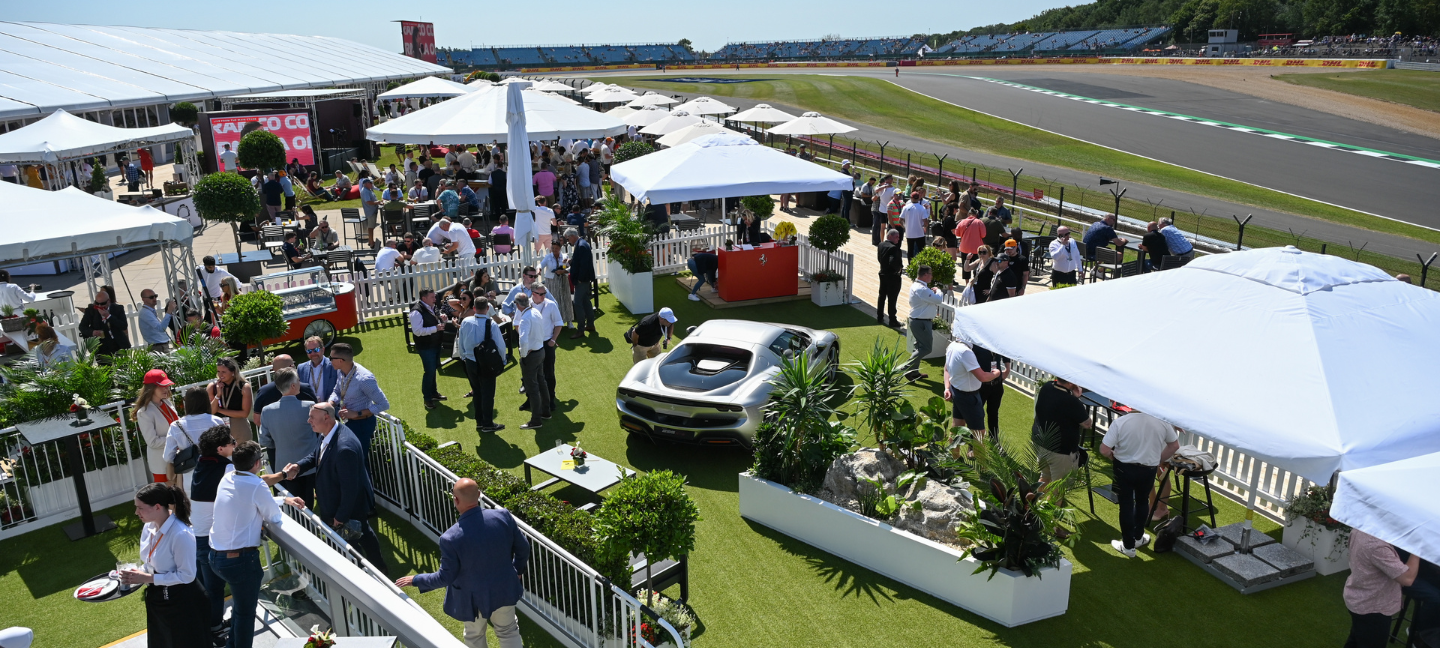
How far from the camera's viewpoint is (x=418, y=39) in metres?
95.8

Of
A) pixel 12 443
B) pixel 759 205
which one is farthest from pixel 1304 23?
pixel 12 443

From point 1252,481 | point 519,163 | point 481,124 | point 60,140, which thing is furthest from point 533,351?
point 60,140

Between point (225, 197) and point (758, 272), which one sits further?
point (225, 197)

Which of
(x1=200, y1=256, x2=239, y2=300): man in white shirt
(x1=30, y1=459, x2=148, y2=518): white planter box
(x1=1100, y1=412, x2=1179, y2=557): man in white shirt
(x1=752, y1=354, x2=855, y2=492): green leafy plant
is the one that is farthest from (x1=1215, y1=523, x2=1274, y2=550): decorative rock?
(x1=200, y1=256, x2=239, y2=300): man in white shirt

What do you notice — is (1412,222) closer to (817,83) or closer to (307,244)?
(307,244)

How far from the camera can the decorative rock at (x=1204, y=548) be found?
729 centimetres

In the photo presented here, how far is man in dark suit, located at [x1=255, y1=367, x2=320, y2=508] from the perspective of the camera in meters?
7.20

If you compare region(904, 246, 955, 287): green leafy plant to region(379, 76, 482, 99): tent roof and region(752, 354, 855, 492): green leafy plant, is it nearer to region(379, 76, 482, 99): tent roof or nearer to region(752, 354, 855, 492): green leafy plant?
region(752, 354, 855, 492): green leafy plant

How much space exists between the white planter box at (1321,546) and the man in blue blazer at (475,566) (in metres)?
6.41

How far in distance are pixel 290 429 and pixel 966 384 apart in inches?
245

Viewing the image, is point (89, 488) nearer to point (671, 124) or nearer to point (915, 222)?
point (915, 222)

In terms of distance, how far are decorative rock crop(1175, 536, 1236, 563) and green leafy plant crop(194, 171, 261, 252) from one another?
16561 millimetres

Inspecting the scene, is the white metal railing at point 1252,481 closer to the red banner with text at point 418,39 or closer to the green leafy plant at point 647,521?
the green leafy plant at point 647,521

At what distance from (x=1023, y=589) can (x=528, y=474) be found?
14.5 feet
